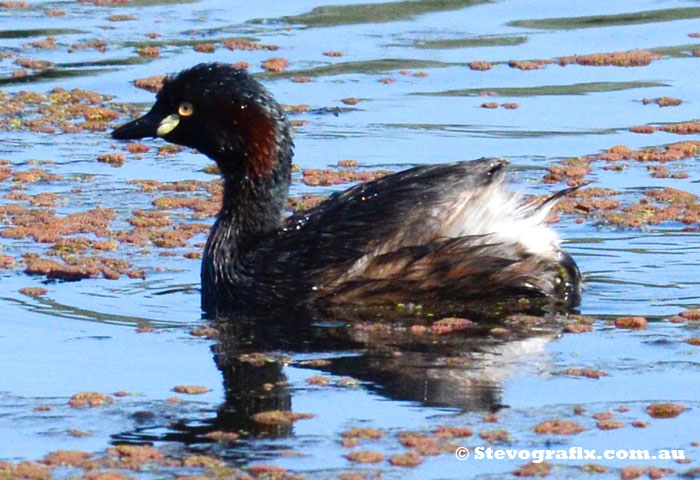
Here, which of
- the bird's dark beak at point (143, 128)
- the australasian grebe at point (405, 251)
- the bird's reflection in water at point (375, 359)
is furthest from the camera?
the bird's dark beak at point (143, 128)

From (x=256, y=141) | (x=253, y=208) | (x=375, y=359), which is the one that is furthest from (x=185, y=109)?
(x=375, y=359)

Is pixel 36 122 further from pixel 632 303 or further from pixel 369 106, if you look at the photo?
pixel 632 303

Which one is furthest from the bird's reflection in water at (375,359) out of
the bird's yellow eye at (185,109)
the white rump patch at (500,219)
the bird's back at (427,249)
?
the bird's yellow eye at (185,109)

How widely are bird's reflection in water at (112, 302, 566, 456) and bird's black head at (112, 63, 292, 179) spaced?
1.09 m

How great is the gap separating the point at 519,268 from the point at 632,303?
62cm

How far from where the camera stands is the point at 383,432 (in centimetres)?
688

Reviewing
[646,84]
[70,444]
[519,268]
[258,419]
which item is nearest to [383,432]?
[258,419]

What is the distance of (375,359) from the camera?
8.13 metres

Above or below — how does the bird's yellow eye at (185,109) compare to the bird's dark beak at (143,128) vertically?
above

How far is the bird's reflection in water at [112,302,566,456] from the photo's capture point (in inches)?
288

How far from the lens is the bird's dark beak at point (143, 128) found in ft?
33.2

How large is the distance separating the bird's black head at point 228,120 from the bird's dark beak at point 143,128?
0.5 inches

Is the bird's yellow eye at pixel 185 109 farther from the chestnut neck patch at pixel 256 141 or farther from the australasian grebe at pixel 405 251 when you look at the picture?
the australasian grebe at pixel 405 251

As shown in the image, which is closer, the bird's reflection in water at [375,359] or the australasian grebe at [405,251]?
the bird's reflection in water at [375,359]
